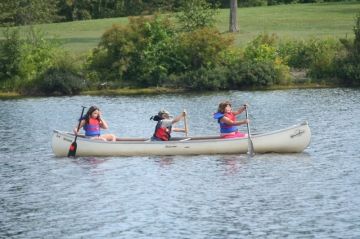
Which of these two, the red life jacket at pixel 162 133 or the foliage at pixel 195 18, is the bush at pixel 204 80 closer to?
the foliage at pixel 195 18

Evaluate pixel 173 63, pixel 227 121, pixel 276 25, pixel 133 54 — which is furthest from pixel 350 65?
pixel 227 121

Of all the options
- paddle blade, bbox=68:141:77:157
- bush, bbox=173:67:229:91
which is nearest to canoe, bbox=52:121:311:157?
paddle blade, bbox=68:141:77:157

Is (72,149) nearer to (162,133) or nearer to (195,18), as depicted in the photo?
(162,133)

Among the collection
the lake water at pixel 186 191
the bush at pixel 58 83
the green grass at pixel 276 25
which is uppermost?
the green grass at pixel 276 25

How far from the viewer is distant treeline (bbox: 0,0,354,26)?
95.1 meters

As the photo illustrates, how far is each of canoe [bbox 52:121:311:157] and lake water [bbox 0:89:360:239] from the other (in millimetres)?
318

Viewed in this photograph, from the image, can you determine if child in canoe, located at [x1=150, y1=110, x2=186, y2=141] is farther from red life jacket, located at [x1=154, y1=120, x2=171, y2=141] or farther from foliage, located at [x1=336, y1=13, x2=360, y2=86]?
foliage, located at [x1=336, y1=13, x2=360, y2=86]

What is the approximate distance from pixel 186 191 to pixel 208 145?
20.3 ft

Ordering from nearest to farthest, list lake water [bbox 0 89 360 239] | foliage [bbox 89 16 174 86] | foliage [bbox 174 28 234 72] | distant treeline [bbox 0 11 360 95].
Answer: lake water [bbox 0 89 360 239], distant treeline [bbox 0 11 360 95], foliage [bbox 174 28 234 72], foliage [bbox 89 16 174 86]

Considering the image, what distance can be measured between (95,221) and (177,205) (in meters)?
2.65

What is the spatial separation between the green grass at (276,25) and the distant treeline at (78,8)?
1894 mm

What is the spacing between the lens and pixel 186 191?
31.8m

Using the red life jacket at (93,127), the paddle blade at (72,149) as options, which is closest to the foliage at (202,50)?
the red life jacket at (93,127)

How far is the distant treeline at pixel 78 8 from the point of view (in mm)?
95125
